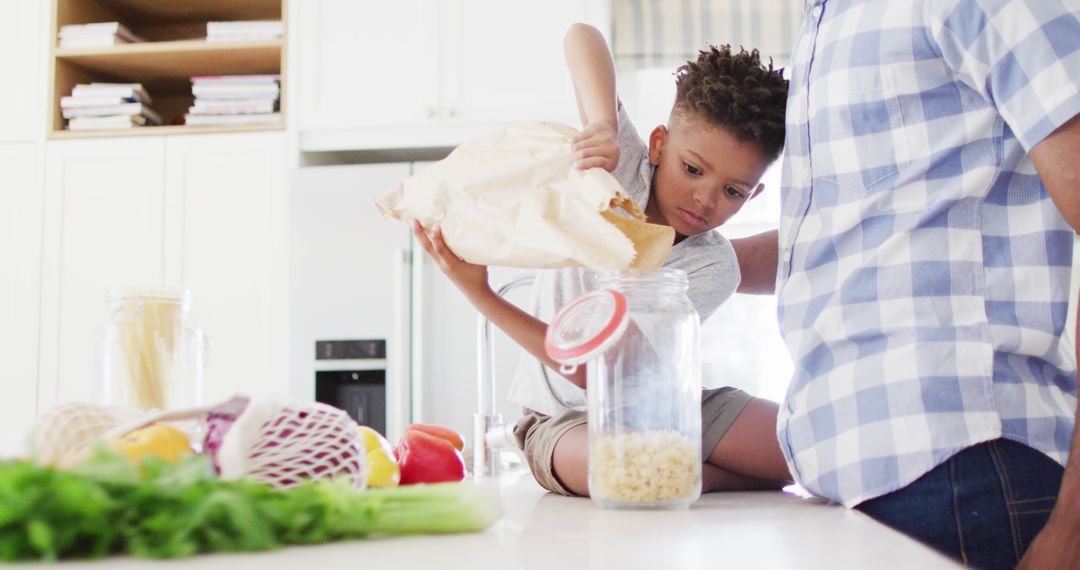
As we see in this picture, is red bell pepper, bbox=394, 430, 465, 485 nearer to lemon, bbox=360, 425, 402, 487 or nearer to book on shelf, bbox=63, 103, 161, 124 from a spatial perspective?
lemon, bbox=360, 425, 402, 487

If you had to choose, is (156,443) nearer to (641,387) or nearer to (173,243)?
(641,387)

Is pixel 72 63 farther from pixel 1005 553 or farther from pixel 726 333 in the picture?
pixel 1005 553

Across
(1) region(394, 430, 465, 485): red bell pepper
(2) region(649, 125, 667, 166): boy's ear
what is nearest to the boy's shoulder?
(2) region(649, 125, 667, 166): boy's ear

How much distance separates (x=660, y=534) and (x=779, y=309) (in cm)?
35

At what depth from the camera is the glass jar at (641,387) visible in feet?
2.58

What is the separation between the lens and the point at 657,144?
1212 mm

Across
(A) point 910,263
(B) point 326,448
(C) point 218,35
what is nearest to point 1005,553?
(A) point 910,263

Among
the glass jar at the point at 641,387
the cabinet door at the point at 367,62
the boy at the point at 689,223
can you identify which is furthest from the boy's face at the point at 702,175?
the cabinet door at the point at 367,62

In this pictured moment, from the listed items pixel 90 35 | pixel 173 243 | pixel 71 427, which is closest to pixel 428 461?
pixel 71 427

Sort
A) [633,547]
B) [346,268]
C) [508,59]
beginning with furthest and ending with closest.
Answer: [508,59]
[346,268]
[633,547]

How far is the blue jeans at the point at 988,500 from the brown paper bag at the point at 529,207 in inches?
11.2

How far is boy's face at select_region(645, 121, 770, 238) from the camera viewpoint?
1.15 meters

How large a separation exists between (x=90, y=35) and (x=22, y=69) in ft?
0.78

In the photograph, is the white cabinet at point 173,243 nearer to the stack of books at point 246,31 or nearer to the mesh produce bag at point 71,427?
the stack of books at point 246,31
